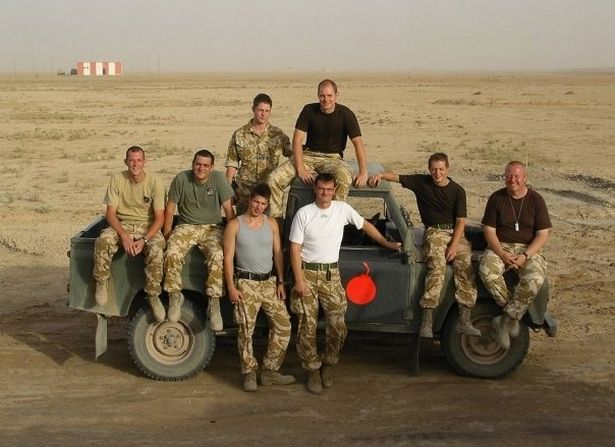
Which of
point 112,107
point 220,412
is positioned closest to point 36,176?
point 220,412

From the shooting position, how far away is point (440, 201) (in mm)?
7430

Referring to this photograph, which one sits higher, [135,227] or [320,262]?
[135,227]

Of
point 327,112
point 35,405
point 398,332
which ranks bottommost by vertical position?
point 35,405

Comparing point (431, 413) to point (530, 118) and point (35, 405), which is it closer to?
point (35, 405)

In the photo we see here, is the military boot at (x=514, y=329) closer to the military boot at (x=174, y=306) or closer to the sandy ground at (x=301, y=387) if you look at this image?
the sandy ground at (x=301, y=387)

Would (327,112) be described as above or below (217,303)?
above

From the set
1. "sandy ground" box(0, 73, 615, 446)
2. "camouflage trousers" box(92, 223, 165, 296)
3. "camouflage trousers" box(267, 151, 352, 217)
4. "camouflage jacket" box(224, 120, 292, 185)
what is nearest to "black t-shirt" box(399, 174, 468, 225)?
"camouflage trousers" box(267, 151, 352, 217)

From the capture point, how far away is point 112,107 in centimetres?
4831

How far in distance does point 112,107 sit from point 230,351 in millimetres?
42203

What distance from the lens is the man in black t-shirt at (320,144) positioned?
298 inches

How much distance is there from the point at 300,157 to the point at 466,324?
210cm

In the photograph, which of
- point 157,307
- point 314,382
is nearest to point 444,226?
point 314,382

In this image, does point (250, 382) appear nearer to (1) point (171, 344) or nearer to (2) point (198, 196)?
(1) point (171, 344)

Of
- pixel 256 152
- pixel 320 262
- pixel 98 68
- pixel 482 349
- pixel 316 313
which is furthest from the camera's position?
pixel 98 68
